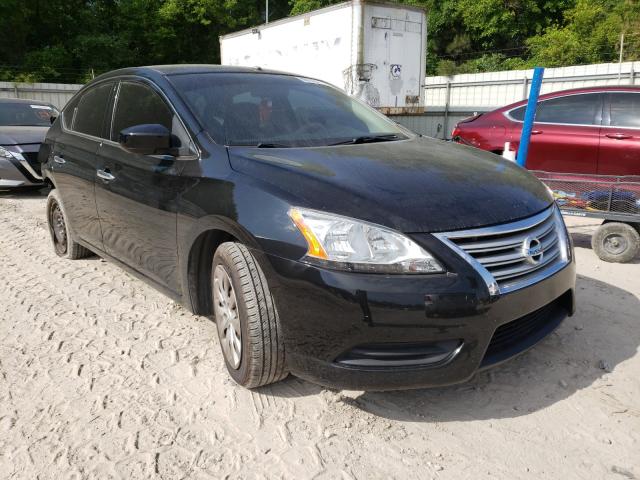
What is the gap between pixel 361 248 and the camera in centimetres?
221

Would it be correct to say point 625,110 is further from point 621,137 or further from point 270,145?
point 270,145

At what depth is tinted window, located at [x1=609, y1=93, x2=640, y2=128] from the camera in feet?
20.4

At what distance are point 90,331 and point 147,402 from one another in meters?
1.02

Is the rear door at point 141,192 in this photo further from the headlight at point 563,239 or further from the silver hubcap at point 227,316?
the headlight at point 563,239

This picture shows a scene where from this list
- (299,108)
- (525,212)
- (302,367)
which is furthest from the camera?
(299,108)

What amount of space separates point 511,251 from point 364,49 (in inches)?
364

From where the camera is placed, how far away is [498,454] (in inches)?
88.3

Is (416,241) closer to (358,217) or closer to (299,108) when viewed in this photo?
(358,217)

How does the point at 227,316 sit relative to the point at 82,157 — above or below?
below

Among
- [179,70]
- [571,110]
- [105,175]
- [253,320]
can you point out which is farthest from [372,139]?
[571,110]

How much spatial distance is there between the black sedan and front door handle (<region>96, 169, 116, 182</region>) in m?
0.13

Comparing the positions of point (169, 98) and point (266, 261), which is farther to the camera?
point (169, 98)

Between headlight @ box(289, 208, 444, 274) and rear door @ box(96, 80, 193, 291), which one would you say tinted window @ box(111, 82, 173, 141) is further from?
headlight @ box(289, 208, 444, 274)

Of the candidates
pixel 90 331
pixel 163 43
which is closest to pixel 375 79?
pixel 90 331
